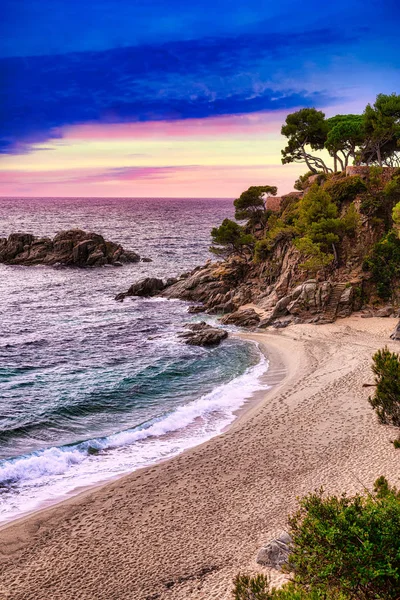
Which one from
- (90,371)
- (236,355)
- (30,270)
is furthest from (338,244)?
(30,270)

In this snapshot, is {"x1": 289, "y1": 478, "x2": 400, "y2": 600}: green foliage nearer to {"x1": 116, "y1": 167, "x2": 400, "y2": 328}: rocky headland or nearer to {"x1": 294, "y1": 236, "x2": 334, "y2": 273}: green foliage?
{"x1": 116, "y1": 167, "x2": 400, "y2": 328}: rocky headland

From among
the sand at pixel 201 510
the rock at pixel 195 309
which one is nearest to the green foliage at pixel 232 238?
the rock at pixel 195 309

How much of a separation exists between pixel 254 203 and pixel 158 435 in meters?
52.6

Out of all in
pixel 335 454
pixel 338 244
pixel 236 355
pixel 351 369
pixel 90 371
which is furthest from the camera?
pixel 338 244

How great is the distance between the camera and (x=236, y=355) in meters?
A: 40.8

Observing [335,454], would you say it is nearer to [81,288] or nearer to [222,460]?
[222,460]

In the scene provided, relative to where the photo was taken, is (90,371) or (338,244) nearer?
(90,371)

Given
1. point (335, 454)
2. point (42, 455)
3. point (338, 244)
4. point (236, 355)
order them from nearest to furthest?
point (335, 454) → point (42, 455) → point (236, 355) → point (338, 244)

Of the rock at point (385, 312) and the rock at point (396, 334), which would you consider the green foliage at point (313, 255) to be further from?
the rock at point (396, 334)

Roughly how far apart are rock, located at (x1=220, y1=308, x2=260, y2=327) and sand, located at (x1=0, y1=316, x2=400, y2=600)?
2006cm

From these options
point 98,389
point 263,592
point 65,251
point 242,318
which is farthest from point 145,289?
point 263,592

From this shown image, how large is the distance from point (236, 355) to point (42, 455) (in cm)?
2024

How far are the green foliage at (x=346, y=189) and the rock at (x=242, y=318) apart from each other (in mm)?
17889

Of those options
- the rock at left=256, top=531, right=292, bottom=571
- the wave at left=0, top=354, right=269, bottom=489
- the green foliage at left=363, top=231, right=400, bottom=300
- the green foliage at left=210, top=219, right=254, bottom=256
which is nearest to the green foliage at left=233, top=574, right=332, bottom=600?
the rock at left=256, top=531, right=292, bottom=571
